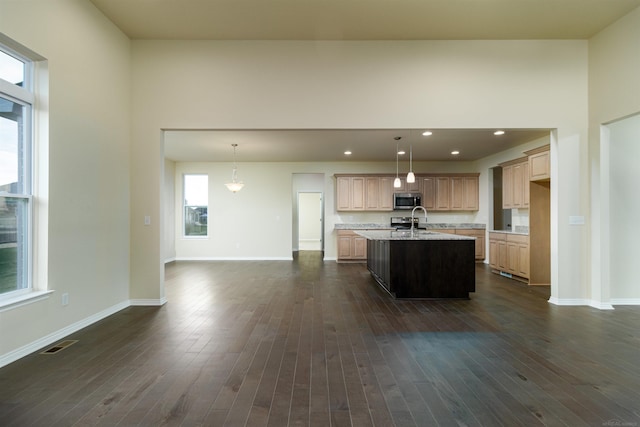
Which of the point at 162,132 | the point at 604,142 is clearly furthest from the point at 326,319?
the point at 604,142

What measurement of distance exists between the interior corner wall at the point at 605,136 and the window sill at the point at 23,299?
6431 mm

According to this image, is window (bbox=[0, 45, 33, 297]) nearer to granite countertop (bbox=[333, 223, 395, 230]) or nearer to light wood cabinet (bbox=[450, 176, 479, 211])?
granite countertop (bbox=[333, 223, 395, 230])

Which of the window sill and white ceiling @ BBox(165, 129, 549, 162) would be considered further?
white ceiling @ BBox(165, 129, 549, 162)

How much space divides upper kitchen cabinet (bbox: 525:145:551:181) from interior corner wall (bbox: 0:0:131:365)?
21.4 ft

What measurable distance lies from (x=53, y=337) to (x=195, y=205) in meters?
6.31

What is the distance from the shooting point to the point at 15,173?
9.21 ft

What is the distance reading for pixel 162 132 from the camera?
4301 mm

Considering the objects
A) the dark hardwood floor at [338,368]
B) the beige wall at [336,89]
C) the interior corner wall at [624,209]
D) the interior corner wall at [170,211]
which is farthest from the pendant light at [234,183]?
the interior corner wall at [624,209]

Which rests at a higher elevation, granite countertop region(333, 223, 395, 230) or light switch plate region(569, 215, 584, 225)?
light switch plate region(569, 215, 584, 225)

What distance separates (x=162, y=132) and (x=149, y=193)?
87 cm

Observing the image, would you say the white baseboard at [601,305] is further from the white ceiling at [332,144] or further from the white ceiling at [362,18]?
the white ceiling at [362,18]

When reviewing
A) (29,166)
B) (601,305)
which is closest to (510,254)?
(601,305)

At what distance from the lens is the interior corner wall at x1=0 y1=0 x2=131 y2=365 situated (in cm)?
279

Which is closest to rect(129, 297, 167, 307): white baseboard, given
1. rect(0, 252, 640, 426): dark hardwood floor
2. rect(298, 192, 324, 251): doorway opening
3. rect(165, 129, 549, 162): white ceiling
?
rect(0, 252, 640, 426): dark hardwood floor
